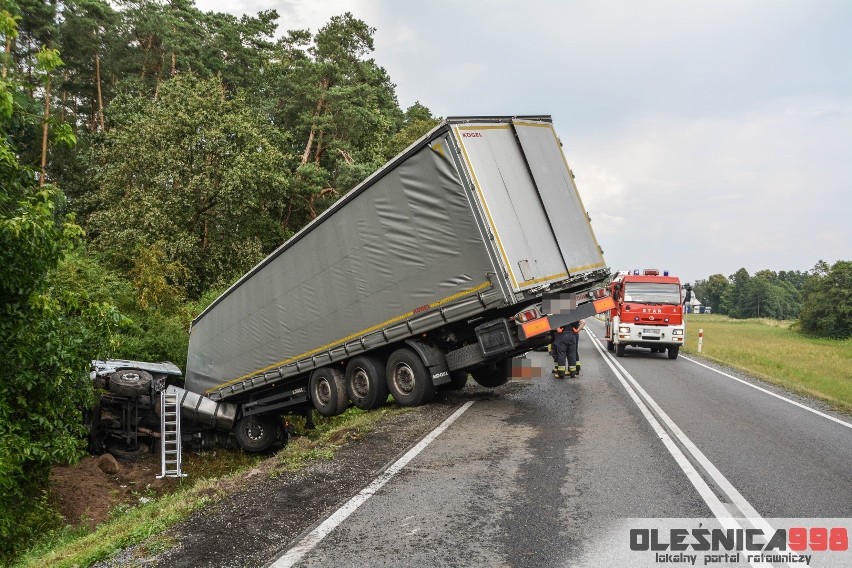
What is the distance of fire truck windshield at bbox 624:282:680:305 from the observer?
57.5 ft

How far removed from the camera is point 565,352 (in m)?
12.9

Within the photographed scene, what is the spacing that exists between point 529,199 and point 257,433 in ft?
25.3

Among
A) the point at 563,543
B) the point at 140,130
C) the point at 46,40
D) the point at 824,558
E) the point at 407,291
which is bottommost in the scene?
the point at 824,558

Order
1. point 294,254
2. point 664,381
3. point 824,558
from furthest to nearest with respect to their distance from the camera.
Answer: point 664,381, point 294,254, point 824,558

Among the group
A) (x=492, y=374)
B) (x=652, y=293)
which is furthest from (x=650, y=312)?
(x=492, y=374)

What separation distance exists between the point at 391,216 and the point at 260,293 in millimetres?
3706

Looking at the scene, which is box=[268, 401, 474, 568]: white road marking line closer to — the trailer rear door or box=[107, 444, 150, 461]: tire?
the trailer rear door

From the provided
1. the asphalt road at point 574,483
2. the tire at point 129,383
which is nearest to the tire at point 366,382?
the asphalt road at point 574,483

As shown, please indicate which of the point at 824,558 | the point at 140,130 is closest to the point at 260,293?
the point at 824,558

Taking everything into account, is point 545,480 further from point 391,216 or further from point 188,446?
point 188,446

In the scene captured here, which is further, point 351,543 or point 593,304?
point 593,304

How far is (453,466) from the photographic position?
5832mm

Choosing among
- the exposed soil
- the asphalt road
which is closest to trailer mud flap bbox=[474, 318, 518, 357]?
the asphalt road

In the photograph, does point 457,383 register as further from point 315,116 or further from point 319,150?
point 319,150
